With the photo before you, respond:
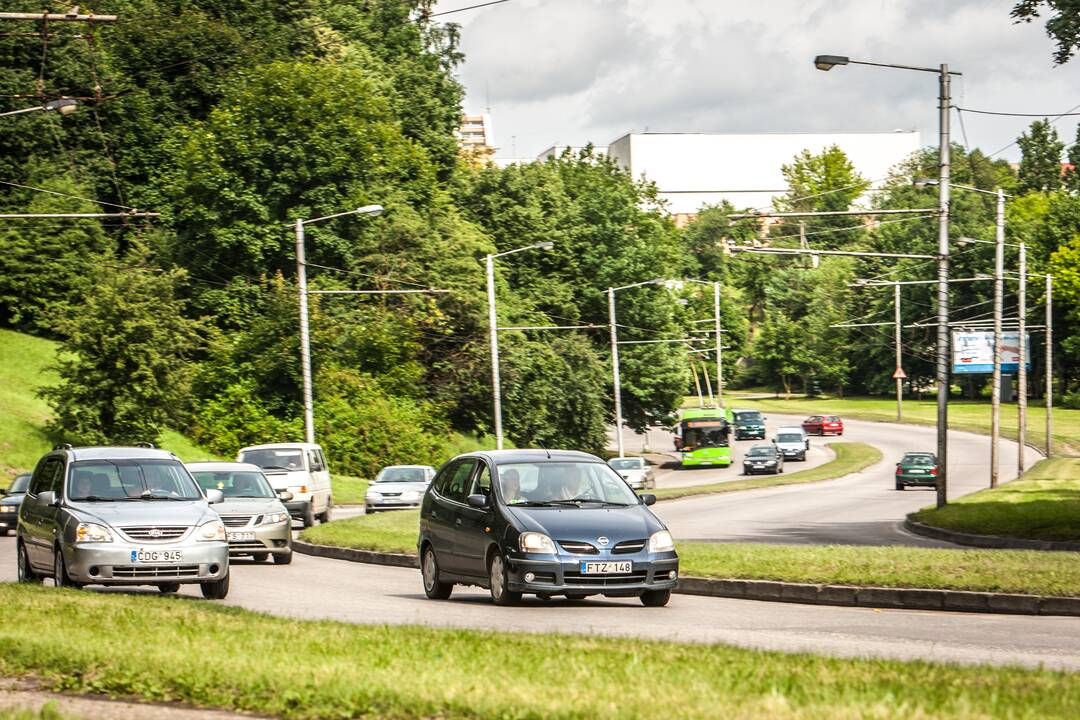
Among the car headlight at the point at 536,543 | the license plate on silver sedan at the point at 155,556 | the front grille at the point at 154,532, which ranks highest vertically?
the front grille at the point at 154,532

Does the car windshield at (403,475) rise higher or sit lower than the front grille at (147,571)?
lower

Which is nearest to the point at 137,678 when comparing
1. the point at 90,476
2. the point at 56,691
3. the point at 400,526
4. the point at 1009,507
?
the point at 56,691

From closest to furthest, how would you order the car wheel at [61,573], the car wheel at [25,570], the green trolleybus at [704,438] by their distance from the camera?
the car wheel at [61,573], the car wheel at [25,570], the green trolleybus at [704,438]

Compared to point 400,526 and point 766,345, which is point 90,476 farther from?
point 766,345

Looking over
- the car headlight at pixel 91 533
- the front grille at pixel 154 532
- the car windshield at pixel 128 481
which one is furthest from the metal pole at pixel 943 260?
the car headlight at pixel 91 533

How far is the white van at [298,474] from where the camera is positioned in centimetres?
3512

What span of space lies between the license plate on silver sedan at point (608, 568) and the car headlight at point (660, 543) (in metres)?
0.32

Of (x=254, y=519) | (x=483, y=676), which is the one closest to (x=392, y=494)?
(x=254, y=519)

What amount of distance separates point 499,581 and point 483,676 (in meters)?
7.30

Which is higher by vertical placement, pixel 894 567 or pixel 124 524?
pixel 124 524

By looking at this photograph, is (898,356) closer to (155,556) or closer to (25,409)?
(25,409)

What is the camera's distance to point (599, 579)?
52.0 ft

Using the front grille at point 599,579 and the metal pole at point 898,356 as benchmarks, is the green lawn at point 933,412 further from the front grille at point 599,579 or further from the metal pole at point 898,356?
the front grille at point 599,579

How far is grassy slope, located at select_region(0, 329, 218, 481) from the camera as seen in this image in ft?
159
